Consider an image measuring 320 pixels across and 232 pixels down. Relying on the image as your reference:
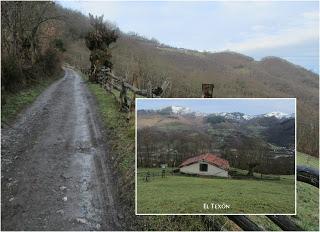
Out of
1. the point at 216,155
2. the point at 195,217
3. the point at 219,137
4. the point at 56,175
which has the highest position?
the point at 219,137

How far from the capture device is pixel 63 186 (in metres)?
6.51

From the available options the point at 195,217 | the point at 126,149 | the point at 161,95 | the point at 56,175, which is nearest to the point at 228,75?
the point at 161,95

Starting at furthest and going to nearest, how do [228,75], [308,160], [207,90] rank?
[228,75]
[308,160]
[207,90]

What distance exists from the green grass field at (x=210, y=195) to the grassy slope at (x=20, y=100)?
2.50m

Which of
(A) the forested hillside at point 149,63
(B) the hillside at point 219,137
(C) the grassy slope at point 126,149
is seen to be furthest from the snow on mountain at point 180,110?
(C) the grassy slope at point 126,149

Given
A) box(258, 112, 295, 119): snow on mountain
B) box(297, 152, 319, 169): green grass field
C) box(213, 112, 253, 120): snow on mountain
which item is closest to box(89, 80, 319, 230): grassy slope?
box(297, 152, 319, 169): green grass field

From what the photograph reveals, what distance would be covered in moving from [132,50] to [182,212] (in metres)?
2.80

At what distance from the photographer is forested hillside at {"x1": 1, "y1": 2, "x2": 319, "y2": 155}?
6641 millimetres

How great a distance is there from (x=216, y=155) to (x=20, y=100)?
3.63 metres

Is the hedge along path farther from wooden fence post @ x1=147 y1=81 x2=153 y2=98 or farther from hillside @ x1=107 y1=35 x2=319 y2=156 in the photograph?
hillside @ x1=107 y1=35 x2=319 y2=156

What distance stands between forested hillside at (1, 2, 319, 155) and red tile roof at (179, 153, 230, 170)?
2.87 ft

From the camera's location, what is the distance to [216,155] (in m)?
6.07

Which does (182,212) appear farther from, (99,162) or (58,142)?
(58,142)

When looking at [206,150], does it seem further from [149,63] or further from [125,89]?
[125,89]
